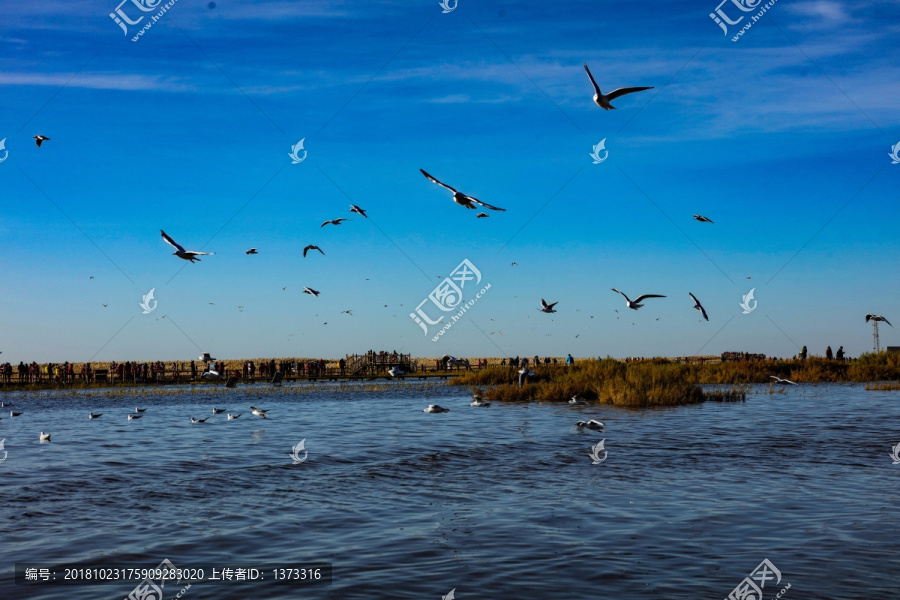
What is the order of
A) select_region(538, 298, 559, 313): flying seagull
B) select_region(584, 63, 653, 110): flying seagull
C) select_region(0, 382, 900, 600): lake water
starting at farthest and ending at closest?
select_region(538, 298, 559, 313): flying seagull → select_region(584, 63, 653, 110): flying seagull → select_region(0, 382, 900, 600): lake water

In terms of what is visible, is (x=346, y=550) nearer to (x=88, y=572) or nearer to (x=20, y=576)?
(x=88, y=572)

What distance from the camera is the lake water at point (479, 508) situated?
8.48 metres

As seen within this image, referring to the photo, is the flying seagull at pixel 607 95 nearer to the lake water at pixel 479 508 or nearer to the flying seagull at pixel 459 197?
the flying seagull at pixel 459 197

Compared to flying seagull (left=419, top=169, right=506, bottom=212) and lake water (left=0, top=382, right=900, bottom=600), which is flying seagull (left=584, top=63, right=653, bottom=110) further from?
lake water (left=0, top=382, right=900, bottom=600)

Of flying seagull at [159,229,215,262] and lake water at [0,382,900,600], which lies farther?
flying seagull at [159,229,215,262]

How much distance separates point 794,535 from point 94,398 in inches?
1775

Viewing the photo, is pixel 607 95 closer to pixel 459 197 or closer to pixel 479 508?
pixel 459 197

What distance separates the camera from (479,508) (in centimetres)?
1212

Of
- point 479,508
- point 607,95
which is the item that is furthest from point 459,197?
point 479,508

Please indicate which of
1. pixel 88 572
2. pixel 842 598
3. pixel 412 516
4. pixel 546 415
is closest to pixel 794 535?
pixel 842 598

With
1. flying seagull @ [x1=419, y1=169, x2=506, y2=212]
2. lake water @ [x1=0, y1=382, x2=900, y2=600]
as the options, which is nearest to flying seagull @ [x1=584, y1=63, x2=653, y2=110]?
flying seagull @ [x1=419, y1=169, x2=506, y2=212]

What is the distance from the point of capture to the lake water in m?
8.48

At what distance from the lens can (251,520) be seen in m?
11.6

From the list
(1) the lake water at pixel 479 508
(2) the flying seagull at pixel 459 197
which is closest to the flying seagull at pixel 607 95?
(2) the flying seagull at pixel 459 197
